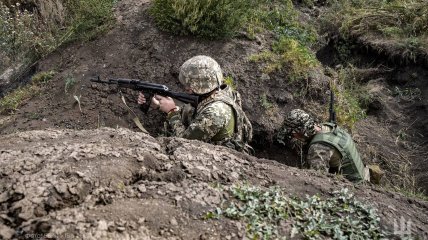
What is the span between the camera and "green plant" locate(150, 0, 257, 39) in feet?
21.7

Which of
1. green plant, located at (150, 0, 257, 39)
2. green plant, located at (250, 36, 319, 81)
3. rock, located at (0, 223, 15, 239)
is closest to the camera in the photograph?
rock, located at (0, 223, 15, 239)

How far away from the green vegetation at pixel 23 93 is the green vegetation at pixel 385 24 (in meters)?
5.45

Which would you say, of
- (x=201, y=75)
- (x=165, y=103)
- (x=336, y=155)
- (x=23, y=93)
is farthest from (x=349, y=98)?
(x=23, y=93)

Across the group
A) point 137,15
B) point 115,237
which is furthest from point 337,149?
point 137,15

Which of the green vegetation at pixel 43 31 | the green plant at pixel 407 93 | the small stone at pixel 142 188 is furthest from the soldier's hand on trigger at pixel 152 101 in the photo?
the green plant at pixel 407 93

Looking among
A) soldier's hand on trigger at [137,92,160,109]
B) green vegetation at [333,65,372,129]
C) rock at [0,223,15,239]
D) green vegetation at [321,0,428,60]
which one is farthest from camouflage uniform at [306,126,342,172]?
green vegetation at [321,0,428,60]

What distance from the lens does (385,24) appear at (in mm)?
8781

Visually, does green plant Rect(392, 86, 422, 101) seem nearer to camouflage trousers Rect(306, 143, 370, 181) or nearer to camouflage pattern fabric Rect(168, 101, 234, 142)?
camouflage trousers Rect(306, 143, 370, 181)

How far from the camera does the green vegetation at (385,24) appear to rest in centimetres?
813

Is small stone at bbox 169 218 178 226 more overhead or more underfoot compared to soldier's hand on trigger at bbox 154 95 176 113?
more underfoot

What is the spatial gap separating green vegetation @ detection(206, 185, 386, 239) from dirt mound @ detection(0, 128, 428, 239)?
0.10 meters

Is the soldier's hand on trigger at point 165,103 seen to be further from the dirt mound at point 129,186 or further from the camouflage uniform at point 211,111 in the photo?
the dirt mound at point 129,186

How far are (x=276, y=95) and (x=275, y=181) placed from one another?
3155 mm

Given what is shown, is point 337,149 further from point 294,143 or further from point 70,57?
point 70,57
